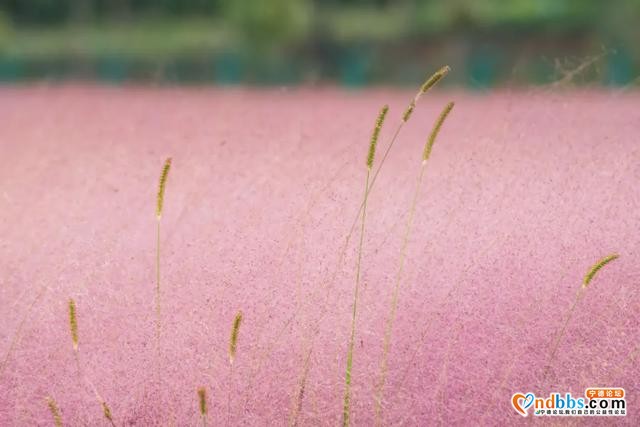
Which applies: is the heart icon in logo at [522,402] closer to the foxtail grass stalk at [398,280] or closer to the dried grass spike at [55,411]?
the foxtail grass stalk at [398,280]

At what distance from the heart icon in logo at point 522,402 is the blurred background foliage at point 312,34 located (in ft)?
22.0

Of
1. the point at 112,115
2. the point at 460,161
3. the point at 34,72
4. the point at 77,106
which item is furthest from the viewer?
the point at 34,72

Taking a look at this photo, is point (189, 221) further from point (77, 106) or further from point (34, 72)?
point (34, 72)

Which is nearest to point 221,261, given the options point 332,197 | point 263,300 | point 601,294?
point 263,300

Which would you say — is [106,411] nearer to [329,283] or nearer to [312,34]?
[329,283]

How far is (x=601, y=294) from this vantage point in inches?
79.7

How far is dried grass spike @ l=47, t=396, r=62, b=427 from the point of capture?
170 centimetres

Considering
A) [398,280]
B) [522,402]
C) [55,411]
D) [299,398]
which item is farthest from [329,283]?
[55,411]

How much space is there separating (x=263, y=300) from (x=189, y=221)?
51 centimetres

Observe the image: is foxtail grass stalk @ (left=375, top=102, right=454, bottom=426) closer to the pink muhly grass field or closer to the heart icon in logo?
the pink muhly grass field

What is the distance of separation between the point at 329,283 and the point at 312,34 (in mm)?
7614

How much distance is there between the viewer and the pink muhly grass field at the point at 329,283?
1861 millimetres

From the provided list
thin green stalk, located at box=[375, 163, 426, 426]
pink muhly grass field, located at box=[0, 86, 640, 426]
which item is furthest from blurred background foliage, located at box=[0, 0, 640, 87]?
thin green stalk, located at box=[375, 163, 426, 426]

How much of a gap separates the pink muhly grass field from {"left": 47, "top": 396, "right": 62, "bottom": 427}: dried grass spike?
20 millimetres
